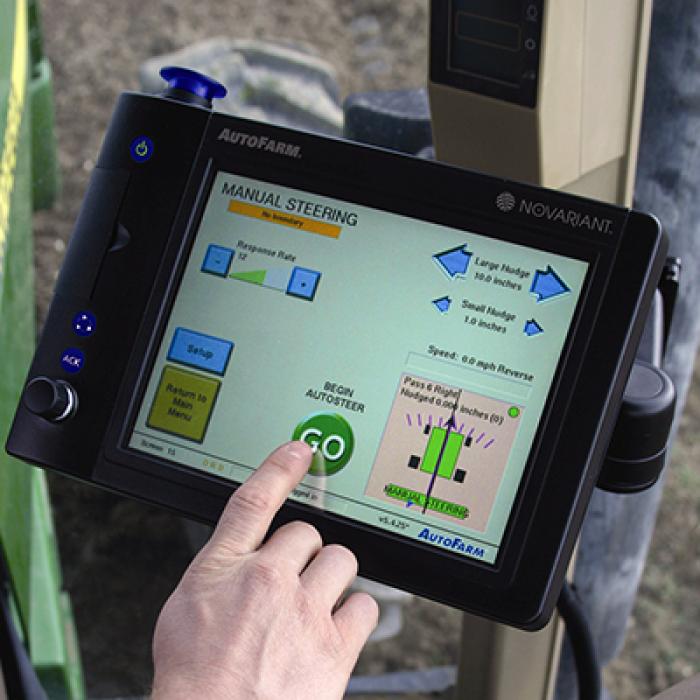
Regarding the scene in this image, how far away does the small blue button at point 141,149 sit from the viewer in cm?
126

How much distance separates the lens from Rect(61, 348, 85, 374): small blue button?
4.12 ft

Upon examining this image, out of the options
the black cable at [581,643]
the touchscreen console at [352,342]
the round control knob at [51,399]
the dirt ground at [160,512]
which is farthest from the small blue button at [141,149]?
the dirt ground at [160,512]

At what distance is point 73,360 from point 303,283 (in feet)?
0.84

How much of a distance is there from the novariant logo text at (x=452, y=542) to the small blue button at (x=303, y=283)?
0.82ft

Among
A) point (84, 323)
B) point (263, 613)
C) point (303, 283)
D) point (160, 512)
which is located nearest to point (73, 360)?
point (84, 323)

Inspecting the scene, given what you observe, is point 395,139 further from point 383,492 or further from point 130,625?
point 130,625

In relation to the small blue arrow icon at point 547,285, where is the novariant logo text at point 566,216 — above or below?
above

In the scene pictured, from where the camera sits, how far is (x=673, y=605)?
2818 millimetres

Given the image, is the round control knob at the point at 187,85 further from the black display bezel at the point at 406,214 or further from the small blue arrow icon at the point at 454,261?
the small blue arrow icon at the point at 454,261

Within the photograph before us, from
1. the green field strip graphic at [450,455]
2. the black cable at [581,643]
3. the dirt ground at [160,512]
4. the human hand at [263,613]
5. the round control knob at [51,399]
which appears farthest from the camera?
the dirt ground at [160,512]

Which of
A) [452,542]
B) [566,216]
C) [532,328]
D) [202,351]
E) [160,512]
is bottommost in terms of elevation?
[160,512]

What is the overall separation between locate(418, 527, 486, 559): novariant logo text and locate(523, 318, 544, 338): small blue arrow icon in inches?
7.8

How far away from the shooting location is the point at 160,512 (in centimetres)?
281

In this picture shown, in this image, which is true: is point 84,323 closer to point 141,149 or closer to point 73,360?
point 73,360
